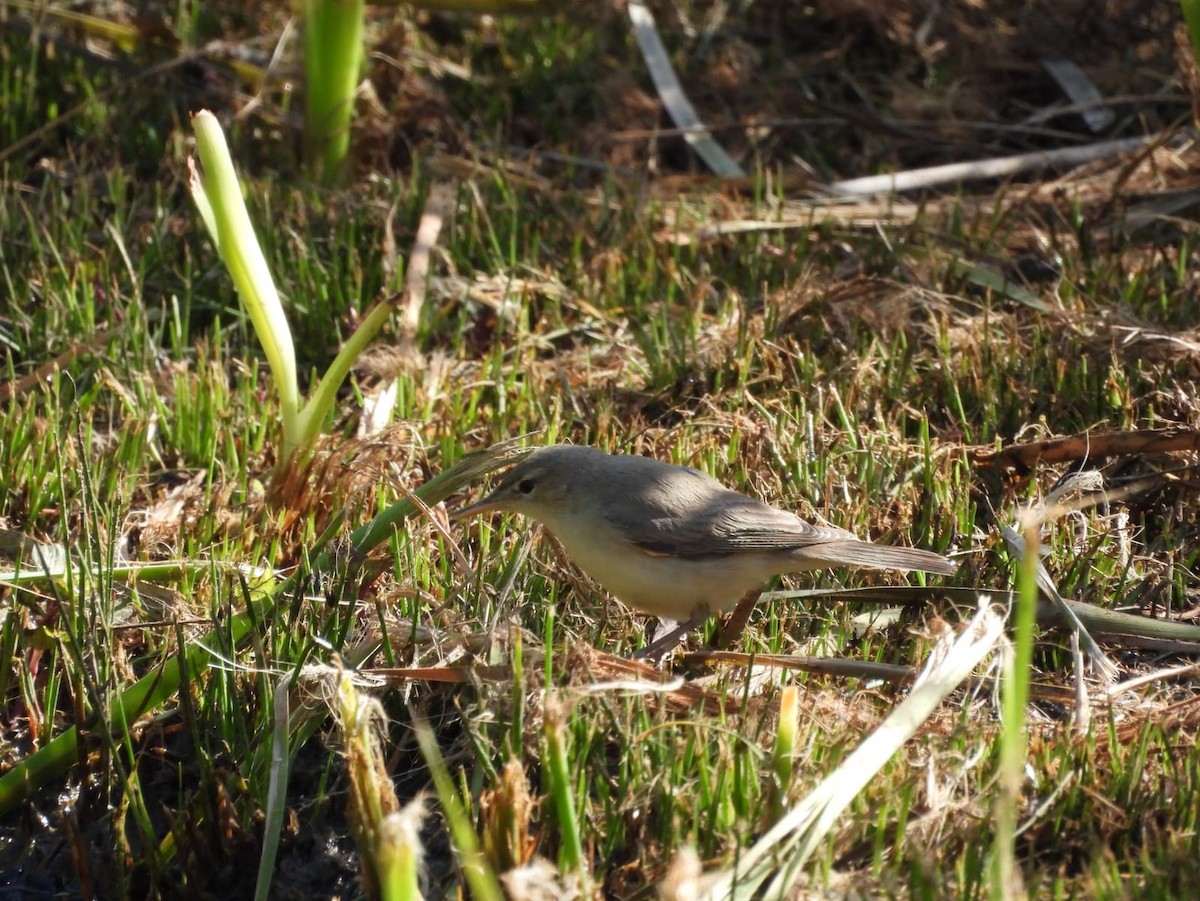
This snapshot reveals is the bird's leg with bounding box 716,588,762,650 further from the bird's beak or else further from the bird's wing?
the bird's beak

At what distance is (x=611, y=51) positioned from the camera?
26.8 ft

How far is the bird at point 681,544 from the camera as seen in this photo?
3793 mm

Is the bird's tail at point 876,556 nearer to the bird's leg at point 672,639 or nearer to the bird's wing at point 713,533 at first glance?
the bird's wing at point 713,533

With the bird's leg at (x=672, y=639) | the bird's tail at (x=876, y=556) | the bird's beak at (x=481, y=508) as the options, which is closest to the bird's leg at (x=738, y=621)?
the bird's leg at (x=672, y=639)

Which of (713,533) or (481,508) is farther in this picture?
(481,508)

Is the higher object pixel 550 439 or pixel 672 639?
pixel 550 439

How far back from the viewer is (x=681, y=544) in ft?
12.6

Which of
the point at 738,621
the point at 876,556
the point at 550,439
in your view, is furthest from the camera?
the point at 550,439

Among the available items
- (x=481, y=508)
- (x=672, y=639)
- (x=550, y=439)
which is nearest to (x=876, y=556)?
(x=672, y=639)

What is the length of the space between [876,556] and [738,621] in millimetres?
515

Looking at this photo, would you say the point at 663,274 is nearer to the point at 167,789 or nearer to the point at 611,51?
the point at 611,51

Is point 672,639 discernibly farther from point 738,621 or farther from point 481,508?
point 481,508

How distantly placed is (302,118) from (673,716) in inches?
176

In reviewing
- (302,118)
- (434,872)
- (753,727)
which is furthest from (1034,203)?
(434,872)
